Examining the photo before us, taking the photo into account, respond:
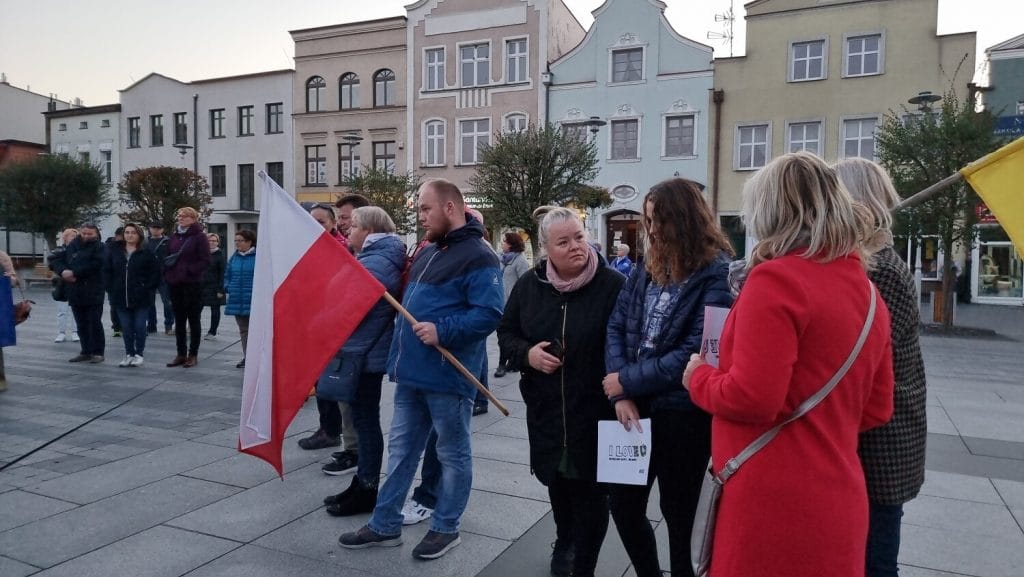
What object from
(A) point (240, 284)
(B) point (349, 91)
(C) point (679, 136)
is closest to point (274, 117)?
(B) point (349, 91)

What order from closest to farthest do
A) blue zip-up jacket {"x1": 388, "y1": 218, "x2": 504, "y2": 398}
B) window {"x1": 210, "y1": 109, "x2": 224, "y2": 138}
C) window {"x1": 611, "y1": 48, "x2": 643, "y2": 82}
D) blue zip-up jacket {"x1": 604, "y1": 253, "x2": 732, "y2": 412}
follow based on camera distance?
1. blue zip-up jacket {"x1": 604, "y1": 253, "x2": 732, "y2": 412}
2. blue zip-up jacket {"x1": 388, "y1": 218, "x2": 504, "y2": 398}
3. window {"x1": 611, "y1": 48, "x2": 643, "y2": 82}
4. window {"x1": 210, "y1": 109, "x2": 224, "y2": 138}

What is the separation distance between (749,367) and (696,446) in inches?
41.4

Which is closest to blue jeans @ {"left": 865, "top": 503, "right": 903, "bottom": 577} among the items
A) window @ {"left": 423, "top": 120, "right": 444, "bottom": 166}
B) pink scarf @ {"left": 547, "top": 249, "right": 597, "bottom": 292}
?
pink scarf @ {"left": 547, "top": 249, "right": 597, "bottom": 292}

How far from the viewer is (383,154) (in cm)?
3212

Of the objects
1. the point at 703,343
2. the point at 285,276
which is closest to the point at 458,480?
the point at 285,276

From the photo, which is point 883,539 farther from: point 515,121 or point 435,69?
point 435,69

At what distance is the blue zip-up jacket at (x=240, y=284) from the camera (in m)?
8.69

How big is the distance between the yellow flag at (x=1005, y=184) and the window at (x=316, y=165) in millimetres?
31774

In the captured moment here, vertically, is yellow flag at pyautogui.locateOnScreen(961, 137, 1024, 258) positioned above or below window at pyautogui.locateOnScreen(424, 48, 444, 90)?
below

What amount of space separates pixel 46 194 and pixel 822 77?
1172 inches

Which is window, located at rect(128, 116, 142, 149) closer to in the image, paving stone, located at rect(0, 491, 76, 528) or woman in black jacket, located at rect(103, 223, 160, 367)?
woman in black jacket, located at rect(103, 223, 160, 367)

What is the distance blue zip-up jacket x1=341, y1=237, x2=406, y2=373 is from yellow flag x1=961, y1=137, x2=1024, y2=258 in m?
2.89

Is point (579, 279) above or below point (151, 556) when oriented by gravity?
above

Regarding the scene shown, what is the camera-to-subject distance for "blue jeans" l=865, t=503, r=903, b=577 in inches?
94.7
